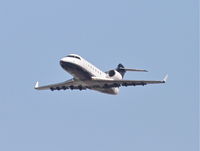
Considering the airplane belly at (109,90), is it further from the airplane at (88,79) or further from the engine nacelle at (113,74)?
the engine nacelle at (113,74)

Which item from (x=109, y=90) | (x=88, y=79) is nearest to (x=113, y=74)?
(x=109, y=90)

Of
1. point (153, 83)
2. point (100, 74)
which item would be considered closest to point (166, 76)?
point (153, 83)

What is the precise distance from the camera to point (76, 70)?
87.7 meters

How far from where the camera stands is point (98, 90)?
301 feet

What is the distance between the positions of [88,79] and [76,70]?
2.09m

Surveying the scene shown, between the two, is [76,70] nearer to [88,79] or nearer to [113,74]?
[88,79]

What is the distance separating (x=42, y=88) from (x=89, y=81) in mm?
→ 10579

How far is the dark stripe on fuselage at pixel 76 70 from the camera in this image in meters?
87.3

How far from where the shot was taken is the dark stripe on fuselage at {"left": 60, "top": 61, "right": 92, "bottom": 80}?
87.3 m

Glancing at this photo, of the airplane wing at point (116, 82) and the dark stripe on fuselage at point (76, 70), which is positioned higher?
the dark stripe on fuselage at point (76, 70)

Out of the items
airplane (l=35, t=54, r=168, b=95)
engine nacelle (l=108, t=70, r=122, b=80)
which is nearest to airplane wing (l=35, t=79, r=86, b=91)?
airplane (l=35, t=54, r=168, b=95)

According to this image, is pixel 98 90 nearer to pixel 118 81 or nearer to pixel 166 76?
pixel 118 81

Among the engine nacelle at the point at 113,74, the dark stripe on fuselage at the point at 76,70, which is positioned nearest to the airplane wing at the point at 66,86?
the dark stripe on fuselage at the point at 76,70

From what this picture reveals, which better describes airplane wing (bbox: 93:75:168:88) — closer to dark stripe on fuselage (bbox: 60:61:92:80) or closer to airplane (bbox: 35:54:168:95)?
airplane (bbox: 35:54:168:95)
